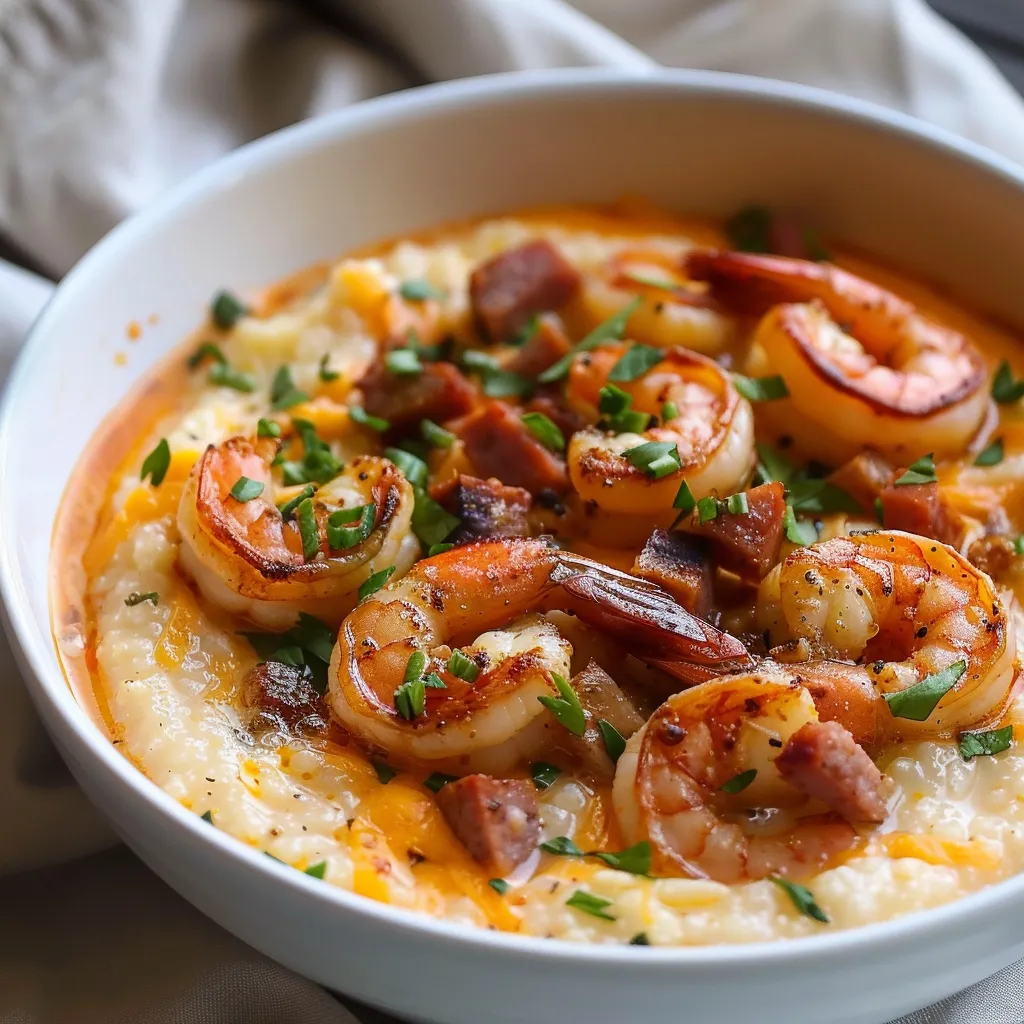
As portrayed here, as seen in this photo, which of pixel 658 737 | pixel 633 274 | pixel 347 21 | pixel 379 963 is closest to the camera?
pixel 379 963

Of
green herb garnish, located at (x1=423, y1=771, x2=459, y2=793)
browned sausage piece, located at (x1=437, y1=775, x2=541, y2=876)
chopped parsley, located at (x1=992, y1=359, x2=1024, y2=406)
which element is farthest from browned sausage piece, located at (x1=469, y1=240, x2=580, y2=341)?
browned sausage piece, located at (x1=437, y1=775, x2=541, y2=876)

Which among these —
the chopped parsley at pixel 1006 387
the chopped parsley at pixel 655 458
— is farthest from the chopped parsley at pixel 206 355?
the chopped parsley at pixel 1006 387

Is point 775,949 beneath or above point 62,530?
above

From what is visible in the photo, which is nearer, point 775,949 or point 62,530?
point 775,949

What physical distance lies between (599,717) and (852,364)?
164 cm

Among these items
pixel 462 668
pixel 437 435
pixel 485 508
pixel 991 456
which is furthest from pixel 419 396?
pixel 991 456

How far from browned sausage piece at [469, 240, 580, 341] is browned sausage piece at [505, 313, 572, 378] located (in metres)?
0.16

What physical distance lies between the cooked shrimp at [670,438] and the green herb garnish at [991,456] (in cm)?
80

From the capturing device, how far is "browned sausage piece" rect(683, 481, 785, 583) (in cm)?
387

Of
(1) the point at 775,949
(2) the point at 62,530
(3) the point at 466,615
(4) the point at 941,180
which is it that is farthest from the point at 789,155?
(1) the point at 775,949

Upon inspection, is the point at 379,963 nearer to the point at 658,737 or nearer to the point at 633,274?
the point at 658,737

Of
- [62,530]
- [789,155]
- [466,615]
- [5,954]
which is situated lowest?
[5,954]

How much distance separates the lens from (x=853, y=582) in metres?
3.64

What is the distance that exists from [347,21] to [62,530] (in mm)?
3015
